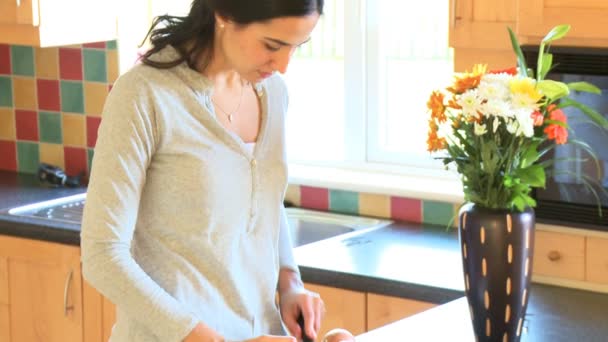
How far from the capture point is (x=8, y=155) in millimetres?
4156

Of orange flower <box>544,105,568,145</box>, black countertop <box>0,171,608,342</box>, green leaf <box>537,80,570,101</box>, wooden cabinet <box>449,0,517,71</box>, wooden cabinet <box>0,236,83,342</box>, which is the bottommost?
wooden cabinet <box>0,236,83,342</box>

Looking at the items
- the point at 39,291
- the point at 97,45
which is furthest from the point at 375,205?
the point at 97,45

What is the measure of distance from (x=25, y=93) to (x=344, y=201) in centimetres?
128

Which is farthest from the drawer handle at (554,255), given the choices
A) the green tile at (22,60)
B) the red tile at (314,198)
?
the green tile at (22,60)

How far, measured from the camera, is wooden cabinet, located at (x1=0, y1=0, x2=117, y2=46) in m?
3.45

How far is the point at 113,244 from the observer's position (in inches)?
68.9

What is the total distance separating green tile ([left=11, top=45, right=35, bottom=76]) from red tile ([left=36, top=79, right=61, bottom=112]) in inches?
2.3

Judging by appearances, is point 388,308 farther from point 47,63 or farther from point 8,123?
point 8,123

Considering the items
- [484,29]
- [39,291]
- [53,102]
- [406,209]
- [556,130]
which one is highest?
[484,29]

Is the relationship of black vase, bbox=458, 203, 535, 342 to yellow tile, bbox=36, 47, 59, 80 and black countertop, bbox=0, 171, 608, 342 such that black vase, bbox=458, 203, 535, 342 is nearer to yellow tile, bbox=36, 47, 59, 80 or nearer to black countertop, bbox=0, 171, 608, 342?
black countertop, bbox=0, 171, 608, 342

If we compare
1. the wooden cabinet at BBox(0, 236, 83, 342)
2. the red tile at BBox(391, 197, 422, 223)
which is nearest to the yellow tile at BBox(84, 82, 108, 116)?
the wooden cabinet at BBox(0, 236, 83, 342)

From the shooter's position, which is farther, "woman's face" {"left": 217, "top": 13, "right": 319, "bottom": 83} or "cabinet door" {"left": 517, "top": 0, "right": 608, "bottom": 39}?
"cabinet door" {"left": 517, "top": 0, "right": 608, "bottom": 39}

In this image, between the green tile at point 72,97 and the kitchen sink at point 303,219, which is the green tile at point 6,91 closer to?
the green tile at point 72,97

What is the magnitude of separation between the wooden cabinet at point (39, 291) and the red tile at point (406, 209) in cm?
→ 92
